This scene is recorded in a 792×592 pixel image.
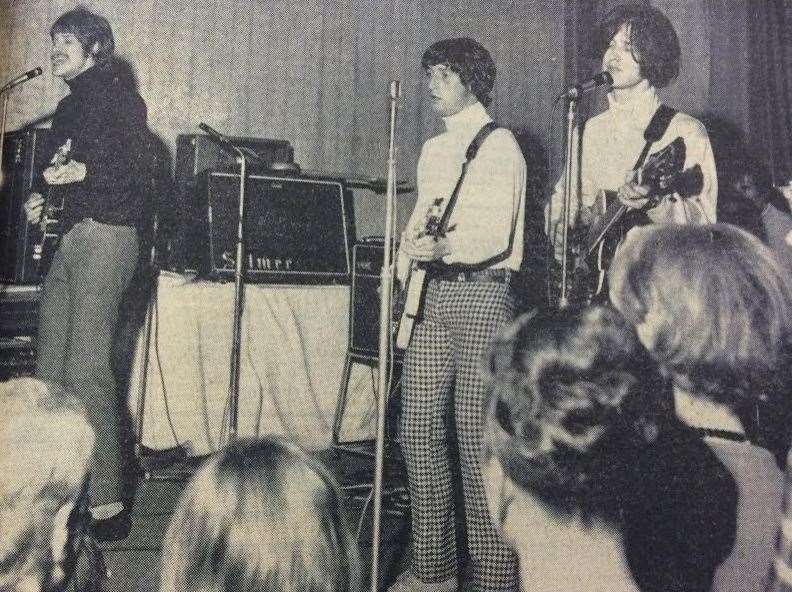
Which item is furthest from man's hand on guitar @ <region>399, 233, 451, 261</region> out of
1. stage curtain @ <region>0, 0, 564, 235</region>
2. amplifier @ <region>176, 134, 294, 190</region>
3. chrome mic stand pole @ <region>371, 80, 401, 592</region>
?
stage curtain @ <region>0, 0, 564, 235</region>

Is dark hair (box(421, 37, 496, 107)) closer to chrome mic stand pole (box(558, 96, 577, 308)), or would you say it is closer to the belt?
chrome mic stand pole (box(558, 96, 577, 308))

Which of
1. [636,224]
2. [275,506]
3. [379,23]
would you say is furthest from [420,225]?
[379,23]

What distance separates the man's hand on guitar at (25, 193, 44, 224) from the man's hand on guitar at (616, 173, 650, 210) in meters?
1.50

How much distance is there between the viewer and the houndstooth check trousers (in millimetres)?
1645

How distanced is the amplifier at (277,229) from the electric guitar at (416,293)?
94 cm

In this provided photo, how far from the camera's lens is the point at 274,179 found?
2.74 metres

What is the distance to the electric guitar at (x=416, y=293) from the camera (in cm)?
176

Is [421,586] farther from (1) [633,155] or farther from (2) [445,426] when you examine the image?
(1) [633,155]

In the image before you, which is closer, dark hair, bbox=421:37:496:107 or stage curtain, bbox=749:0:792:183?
dark hair, bbox=421:37:496:107

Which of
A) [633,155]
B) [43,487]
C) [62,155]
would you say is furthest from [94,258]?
[633,155]

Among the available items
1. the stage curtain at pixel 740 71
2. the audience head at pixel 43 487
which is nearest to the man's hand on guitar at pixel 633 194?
the stage curtain at pixel 740 71

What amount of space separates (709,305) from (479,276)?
1.84 feet

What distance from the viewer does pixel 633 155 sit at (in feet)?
6.56

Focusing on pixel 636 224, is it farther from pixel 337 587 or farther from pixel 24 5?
pixel 24 5
